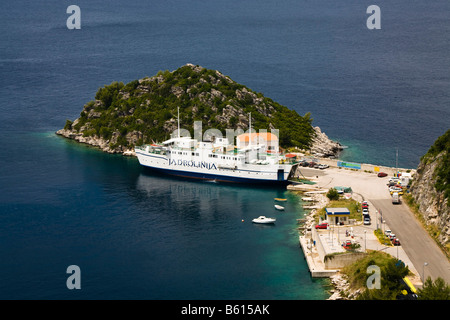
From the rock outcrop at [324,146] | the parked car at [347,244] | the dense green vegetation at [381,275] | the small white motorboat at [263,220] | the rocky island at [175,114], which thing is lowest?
the dense green vegetation at [381,275]

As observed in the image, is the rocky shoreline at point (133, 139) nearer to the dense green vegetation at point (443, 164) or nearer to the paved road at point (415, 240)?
the paved road at point (415, 240)

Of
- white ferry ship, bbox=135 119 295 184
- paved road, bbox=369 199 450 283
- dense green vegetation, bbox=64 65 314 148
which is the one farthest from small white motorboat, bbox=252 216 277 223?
dense green vegetation, bbox=64 65 314 148

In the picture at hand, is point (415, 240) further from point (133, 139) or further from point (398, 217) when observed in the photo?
point (133, 139)

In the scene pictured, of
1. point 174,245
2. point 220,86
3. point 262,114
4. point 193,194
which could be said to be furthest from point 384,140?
point 174,245

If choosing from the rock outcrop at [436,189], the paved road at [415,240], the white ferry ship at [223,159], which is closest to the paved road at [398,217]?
the paved road at [415,240]

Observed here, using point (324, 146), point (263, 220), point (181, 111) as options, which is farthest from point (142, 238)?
point (324, 146)

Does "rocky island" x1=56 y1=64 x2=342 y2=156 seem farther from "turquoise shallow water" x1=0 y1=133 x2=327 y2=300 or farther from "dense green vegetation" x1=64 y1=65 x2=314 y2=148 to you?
"turquoise shallow water" x1=0 y1=133 x2=327 y2=300

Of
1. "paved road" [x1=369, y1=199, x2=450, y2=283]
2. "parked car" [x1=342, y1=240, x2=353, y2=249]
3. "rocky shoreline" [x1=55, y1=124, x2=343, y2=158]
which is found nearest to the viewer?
"paved road" [x1=369, y1=199, x2=450, y2=283]
